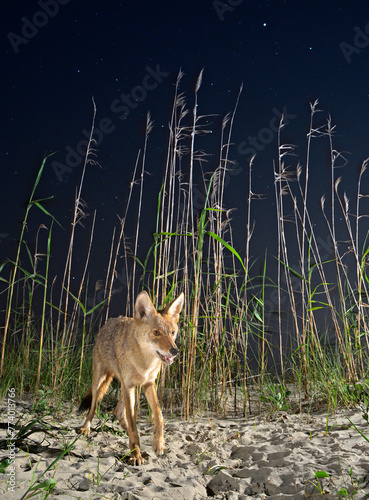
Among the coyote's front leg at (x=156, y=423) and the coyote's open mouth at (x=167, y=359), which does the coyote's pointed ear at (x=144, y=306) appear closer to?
the coyote's open mouth at (x=167, y=359)

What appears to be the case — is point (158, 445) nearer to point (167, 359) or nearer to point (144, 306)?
point (167, 359)

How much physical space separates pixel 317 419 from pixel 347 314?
1.05m

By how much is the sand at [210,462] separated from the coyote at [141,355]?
169mm

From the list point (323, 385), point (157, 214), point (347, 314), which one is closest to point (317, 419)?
point (323, 385)

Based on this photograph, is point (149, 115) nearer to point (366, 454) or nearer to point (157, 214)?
point (157, 214)

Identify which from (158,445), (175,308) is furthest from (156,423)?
(175,308)

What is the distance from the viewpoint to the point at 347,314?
13.4ft

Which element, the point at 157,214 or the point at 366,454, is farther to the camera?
the point at 157,214

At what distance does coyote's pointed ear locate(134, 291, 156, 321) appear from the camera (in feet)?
9.76

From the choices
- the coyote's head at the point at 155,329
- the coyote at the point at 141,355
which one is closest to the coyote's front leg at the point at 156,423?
the coyote at the point at 141,355

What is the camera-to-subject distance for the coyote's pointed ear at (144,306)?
9.76 feet

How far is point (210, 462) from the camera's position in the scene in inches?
108

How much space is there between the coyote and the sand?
0.17 m

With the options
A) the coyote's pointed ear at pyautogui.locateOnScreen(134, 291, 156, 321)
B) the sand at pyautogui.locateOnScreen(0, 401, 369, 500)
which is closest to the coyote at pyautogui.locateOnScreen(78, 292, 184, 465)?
the coyote's pointed ear at pyautogui.locateOnScreen(134, 291, 156, 321)
